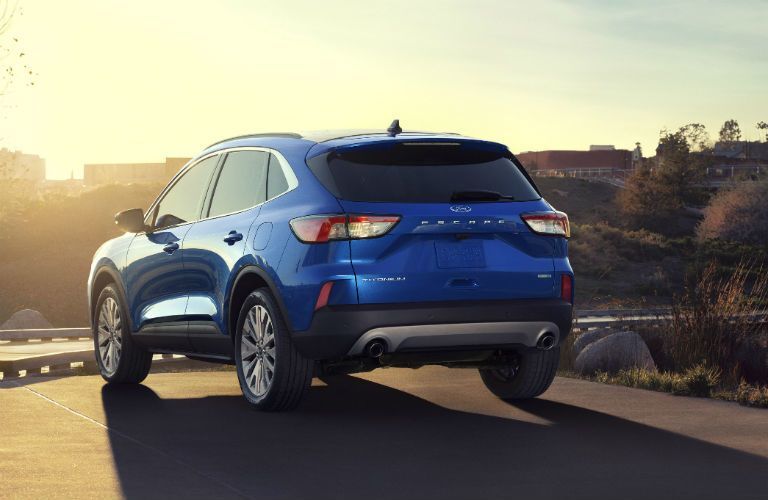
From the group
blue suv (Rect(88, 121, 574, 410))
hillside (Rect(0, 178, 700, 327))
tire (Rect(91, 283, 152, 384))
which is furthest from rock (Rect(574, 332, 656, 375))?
hillside (Rect(0, 178, 700, 327))

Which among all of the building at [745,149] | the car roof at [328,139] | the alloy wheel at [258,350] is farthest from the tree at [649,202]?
the alloy wheel at [258,350]

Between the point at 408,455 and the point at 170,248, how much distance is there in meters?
3.99

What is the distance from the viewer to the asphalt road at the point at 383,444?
7.43 meters

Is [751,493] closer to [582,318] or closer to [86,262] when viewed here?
[582,318]

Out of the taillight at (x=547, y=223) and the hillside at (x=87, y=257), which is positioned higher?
the taillight at (x=547, y=223)

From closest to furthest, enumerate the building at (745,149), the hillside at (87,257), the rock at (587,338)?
the rock at (587,338), the hillside at (87,257), the building at (745,149)

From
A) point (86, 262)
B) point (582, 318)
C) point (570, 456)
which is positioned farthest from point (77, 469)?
point (86, 262)

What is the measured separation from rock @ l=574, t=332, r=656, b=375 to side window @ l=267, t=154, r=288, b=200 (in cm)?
693

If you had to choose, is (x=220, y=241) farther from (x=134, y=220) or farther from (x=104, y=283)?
(x=104, y=283)

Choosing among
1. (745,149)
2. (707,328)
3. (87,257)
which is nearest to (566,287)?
(707,328)

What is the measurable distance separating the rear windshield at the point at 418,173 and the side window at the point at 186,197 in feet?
6.46

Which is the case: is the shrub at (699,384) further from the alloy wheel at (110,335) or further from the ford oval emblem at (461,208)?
the alloy wheel at (110,335)

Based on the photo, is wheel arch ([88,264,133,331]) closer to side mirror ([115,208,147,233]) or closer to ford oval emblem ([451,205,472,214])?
side mirror ([115,208,147,233])

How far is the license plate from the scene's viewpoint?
9516 millimetres
